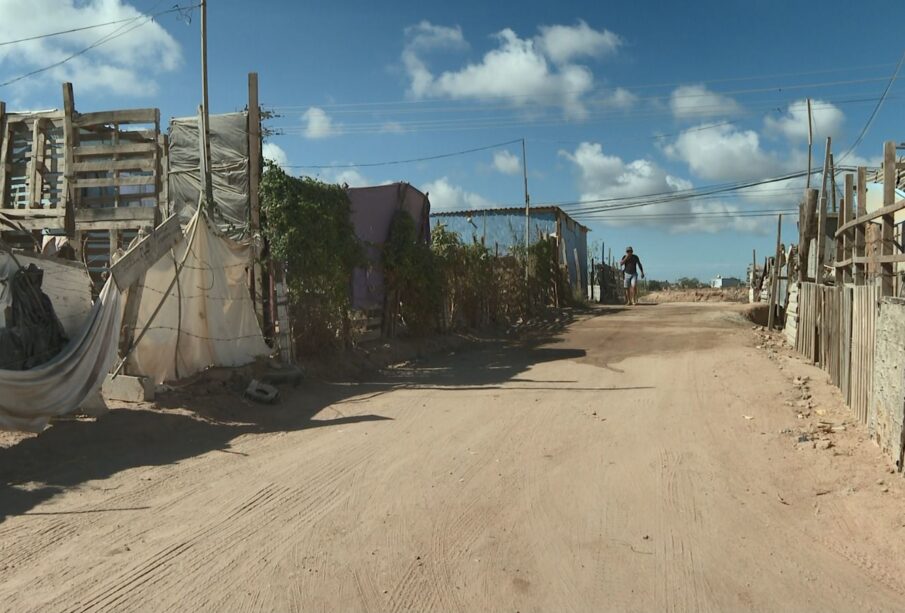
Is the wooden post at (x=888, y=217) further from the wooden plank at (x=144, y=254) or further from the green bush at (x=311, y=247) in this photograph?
the wooden plank at (x=144, y=254)

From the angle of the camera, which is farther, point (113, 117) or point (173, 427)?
point (113, 117)

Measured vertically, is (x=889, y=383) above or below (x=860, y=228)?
below

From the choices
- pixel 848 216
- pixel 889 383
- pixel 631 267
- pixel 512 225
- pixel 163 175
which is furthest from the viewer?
pixel 512 225

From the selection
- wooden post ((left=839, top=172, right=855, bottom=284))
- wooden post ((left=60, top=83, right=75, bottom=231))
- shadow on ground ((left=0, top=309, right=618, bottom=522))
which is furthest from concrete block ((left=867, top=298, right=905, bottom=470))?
wooden post ((left=60, top=83, right=75, bottom=231))

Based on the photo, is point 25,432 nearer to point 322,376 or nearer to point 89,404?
point 89,404

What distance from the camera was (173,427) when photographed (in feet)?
24.1

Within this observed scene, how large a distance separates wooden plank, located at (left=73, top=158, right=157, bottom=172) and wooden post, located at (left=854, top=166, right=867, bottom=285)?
969 centimetres

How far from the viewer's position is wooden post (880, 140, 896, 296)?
258 inches

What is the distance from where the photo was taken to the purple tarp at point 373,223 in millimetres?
13906

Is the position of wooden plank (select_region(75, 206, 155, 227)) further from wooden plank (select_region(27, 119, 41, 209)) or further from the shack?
the shack

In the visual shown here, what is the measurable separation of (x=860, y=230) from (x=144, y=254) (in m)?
8.81

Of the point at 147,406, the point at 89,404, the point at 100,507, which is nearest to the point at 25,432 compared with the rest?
the point at 89,404

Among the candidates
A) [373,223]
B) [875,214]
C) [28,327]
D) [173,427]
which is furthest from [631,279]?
[28,327]

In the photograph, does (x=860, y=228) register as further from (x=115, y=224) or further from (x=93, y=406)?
(x=115, y=224)
